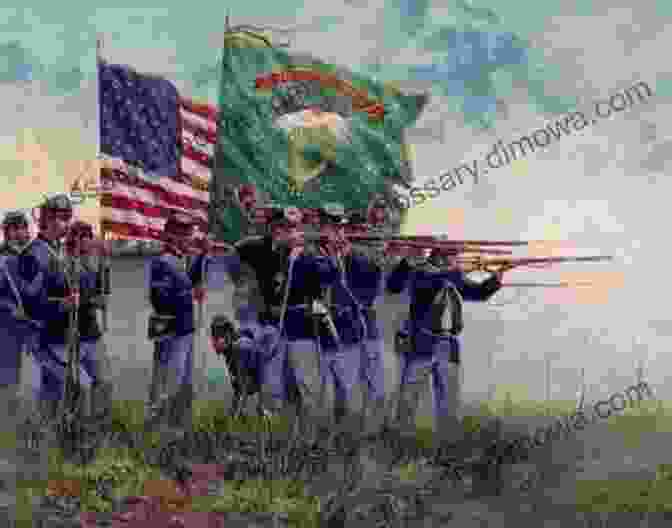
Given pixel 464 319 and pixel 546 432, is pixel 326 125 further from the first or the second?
pixel 546 432

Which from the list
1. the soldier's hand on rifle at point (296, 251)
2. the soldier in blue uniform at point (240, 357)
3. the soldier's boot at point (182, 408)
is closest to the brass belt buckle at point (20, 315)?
the soldier's boot at point (182, 408)

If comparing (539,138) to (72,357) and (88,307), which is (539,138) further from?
(72,357)

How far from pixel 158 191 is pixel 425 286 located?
2190mm

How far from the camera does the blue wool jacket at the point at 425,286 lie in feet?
33.0

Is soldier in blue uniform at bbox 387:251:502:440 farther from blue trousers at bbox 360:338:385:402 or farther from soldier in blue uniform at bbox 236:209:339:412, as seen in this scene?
soldier in blue uniform at bbox 236:209:339:412

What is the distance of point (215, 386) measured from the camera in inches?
383

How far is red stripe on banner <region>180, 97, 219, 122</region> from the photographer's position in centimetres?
1020

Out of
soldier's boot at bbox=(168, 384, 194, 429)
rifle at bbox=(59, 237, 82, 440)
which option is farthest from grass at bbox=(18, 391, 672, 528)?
rifle at bbox=(59, 237, 82, 440)

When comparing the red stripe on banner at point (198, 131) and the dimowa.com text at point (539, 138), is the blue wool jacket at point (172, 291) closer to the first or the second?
the red stripe on banner at point (198, 131)

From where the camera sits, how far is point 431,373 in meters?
10.0

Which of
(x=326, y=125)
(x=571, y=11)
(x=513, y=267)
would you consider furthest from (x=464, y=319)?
(x=571, y=11)

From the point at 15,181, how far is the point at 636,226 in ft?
16.5

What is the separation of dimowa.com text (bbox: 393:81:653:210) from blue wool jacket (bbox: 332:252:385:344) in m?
1.08

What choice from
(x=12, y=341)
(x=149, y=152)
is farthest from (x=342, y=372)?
(x=12, y=341)
